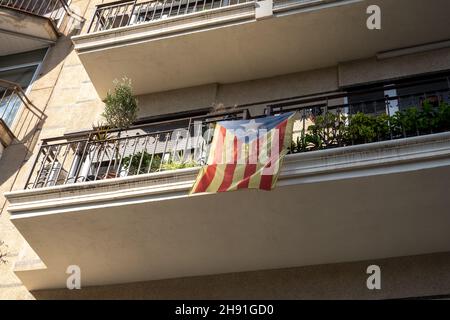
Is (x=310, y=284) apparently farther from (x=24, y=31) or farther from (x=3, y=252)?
(x=24, y=31)

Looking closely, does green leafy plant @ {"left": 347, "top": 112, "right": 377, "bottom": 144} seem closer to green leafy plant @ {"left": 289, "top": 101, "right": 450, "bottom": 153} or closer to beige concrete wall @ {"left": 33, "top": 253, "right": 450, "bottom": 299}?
green leafy plant @ {"left": 289, "top": 101, "right": 450, "bottom": 153}

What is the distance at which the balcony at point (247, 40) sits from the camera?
9766 millimetres

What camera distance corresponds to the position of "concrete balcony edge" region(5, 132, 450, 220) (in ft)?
22.7

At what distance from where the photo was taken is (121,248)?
26.7 ft

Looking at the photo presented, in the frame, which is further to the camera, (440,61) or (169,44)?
(169,44)

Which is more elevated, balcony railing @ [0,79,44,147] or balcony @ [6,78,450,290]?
balcony railing @ [0,79,44,147]

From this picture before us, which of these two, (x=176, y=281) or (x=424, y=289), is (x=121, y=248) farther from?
(x=424, y=289)

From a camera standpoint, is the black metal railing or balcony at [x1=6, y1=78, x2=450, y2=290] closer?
balcony at [x1=6, y1=78, x2=450, y2=290]

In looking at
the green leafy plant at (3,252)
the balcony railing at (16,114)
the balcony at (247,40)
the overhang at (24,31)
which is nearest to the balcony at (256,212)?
the green leafy plant at (3,252)

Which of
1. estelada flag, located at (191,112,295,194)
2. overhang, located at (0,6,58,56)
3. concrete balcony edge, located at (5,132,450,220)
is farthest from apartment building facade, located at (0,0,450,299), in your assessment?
overhang, located at (0,6,58,56)

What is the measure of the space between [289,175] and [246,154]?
667 millimetres

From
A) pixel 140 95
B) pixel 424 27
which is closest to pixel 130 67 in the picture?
pixel 140 95

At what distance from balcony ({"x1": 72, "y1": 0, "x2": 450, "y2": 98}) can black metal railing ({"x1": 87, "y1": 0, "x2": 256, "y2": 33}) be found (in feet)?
1.33
